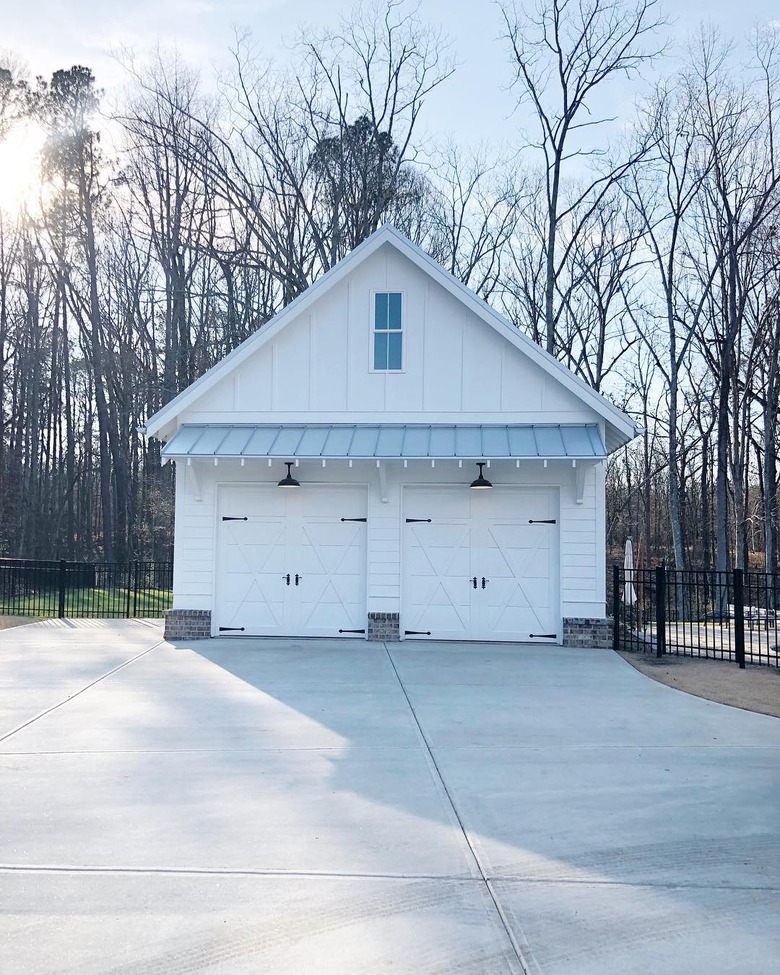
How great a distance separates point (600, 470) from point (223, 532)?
6311 millimetres

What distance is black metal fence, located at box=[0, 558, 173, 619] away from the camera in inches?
704

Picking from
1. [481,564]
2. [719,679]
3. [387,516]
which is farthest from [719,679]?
[387,516]

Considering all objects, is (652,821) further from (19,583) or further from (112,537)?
(112,537)

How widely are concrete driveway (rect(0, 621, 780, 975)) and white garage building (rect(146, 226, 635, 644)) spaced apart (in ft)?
12.0

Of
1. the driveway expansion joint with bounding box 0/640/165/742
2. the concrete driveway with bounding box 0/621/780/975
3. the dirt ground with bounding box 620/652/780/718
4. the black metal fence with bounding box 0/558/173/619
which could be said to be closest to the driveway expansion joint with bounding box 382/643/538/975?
the concrete driveway with bounding box 0/621/780/975

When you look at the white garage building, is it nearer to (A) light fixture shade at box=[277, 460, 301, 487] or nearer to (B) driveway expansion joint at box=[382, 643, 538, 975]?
(A) light fixture shade at box=[277, 460, 301, 487]

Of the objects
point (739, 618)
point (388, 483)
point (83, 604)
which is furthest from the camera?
point (83, 604)

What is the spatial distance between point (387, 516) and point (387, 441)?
51.2 inches

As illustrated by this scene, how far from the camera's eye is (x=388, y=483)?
45.1ft

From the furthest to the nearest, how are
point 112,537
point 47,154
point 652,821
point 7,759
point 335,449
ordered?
point 112,537, point 47,154, point 335,449, point 7,759, point 652,821

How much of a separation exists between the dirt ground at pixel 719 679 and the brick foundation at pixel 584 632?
516 millimetres

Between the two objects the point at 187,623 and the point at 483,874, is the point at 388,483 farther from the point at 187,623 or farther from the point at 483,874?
the point at 483,874

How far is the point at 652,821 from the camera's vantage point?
553 cm

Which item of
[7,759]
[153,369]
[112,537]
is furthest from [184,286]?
[7,759]
